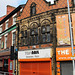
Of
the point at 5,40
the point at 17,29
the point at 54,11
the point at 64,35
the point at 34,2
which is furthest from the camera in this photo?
the point at 5,40

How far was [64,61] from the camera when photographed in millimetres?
14320

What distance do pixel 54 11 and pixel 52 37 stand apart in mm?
2991

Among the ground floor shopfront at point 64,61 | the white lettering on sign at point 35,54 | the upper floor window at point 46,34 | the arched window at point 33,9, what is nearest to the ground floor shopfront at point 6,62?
the white lettering on sign at point 35,54

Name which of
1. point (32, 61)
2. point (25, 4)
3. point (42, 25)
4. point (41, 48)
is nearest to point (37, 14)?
point (42, 25)

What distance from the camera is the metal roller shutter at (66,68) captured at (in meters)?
13.8

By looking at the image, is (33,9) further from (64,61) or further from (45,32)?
(64,61)

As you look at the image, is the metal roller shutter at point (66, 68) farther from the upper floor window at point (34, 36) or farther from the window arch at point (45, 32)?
the upper floor window at point (34, 36)

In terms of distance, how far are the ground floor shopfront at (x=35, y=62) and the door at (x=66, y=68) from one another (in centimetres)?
136

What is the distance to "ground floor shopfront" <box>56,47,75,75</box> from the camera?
13884 mm

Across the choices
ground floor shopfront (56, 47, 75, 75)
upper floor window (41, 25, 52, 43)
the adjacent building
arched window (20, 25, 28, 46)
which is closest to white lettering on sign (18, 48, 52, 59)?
ground floor shopfront (56, 47, 75, 75)

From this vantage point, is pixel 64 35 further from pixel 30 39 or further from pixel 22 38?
pixel 22 38

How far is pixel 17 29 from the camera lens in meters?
19.5

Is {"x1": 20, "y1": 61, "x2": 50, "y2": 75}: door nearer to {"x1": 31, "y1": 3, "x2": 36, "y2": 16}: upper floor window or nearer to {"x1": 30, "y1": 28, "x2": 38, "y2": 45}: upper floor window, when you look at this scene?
{"x1": 30, "y1": 28, "x2": 38, "y2": 45}: upper floor window

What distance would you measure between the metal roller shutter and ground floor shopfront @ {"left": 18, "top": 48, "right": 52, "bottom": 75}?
1.41 metres
